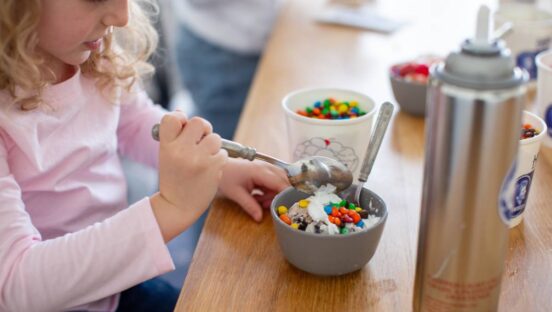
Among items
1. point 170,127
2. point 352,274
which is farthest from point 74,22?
point 352,274

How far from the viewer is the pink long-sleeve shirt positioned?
0.75 metres

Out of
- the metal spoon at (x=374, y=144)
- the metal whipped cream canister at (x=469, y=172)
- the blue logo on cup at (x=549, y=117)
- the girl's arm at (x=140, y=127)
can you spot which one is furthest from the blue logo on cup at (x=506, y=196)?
the girl's arm at (x=140, y=127)

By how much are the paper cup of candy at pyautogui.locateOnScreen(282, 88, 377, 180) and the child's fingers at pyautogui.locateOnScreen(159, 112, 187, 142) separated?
19 cm

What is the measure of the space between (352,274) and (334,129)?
0.68 ft

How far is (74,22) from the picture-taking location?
795 millimetres

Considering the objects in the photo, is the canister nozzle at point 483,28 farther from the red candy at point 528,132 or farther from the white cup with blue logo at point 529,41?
the white cup with blue logo at point 529,41

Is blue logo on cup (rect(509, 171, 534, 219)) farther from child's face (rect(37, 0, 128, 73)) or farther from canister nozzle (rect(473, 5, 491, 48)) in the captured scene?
child's face (rect(37, 0, 128, 73))

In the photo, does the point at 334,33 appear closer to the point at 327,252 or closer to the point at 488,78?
the point at 327,252

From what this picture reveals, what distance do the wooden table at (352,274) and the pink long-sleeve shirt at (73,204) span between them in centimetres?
8

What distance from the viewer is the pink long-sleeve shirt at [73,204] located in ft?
2.45

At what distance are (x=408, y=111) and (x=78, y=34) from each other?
0.56 metres

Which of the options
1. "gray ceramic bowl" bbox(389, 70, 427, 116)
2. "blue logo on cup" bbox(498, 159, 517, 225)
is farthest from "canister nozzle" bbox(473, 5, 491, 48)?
"gray ceramic bowl" bbox(389, 70, 427, 116)

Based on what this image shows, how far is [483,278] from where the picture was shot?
0.58 m

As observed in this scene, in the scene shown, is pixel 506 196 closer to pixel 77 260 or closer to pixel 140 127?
pixel 77 260
